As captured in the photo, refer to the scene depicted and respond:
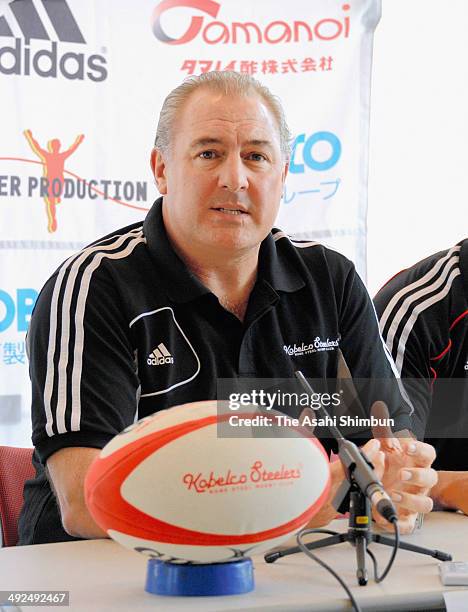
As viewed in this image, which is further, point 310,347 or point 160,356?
point 310,347

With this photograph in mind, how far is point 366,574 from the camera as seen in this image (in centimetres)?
119

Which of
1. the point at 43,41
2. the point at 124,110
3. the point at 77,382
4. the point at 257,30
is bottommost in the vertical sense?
the point at 77,382

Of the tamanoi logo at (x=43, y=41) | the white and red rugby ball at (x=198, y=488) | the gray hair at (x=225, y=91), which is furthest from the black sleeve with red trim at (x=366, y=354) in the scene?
the tamanoi logo at (x=43, y=41)

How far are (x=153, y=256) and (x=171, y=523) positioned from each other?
3.18ft

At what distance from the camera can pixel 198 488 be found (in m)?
1.07

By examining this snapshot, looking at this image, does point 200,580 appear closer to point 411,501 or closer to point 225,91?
point 411,501

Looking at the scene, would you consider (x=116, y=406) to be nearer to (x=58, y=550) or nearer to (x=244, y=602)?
(x=58, y=550)

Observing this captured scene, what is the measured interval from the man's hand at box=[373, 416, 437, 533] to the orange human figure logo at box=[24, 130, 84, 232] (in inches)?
84.0

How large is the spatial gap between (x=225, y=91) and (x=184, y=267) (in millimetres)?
394

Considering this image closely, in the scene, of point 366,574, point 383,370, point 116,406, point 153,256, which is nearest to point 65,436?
point 116,406

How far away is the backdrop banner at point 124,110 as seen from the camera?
131 inches

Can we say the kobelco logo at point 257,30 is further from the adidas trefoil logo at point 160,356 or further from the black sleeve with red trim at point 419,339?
the adidas trefoil logo at point 160,356

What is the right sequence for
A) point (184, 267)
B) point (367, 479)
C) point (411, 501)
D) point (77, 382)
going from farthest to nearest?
point (184, 267)
point (77, 382)
point (411, 501)
point (367, 479)

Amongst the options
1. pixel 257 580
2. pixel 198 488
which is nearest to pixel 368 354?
pixel 257 580
